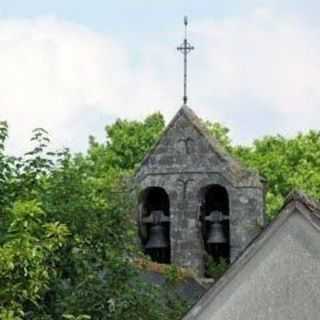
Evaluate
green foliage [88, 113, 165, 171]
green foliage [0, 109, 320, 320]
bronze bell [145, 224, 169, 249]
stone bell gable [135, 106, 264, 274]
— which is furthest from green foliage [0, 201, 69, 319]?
green foliage [88, 113, 165, 171]

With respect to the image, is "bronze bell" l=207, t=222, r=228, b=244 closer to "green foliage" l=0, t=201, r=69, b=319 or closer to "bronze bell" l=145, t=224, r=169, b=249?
"bronze bell" l=145, t=224, r=169, b=249

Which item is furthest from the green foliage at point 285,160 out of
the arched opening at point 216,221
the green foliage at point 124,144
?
the arched opening at point 216,221

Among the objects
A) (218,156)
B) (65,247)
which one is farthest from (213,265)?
(65,247)

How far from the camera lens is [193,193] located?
36719 millimetres

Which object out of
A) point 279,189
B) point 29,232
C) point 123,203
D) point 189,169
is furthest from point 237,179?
point 279,189

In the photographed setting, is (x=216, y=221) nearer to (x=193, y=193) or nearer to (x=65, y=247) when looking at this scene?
(x=193, y=193)

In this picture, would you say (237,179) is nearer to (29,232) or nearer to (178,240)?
(178,240)

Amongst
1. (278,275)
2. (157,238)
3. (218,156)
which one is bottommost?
(278,275)

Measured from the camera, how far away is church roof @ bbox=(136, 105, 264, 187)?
119 feet

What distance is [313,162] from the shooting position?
62.3 meters

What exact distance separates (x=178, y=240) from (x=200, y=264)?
702 millimetres

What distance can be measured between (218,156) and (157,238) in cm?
220

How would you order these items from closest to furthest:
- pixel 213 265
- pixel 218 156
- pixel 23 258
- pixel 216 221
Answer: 1. pixel 23 258
2. pixel 213 265
3. pixel 218 156
4. pixel 216 221

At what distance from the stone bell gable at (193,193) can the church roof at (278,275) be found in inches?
765
